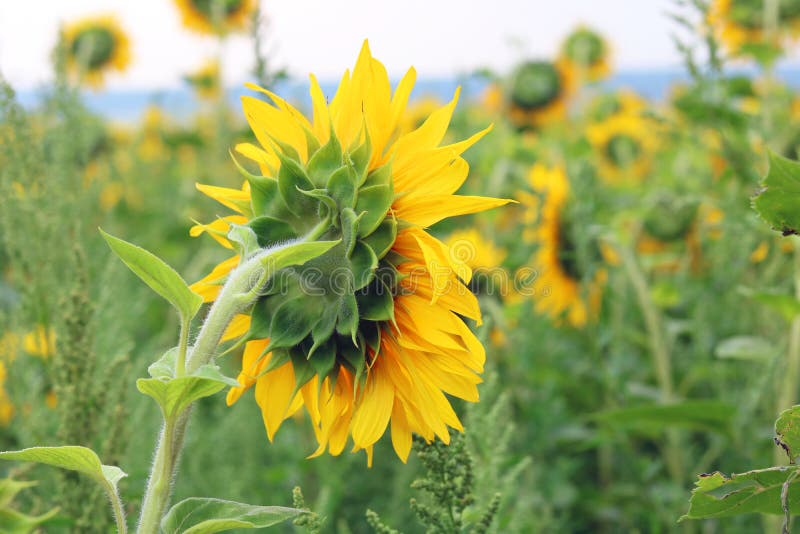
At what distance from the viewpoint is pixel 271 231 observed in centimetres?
79

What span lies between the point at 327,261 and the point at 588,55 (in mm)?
3884

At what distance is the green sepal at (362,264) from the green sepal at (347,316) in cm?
1

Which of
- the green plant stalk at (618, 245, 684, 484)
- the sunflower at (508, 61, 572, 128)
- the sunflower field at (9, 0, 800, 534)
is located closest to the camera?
the sunflower field at (9, 0, 800, 534)

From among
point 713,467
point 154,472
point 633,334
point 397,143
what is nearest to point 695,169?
point 633,334

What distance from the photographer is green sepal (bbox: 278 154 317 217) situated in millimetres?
793

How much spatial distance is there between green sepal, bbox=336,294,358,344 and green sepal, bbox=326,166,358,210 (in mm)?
87

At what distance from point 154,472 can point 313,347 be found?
17 centimetres

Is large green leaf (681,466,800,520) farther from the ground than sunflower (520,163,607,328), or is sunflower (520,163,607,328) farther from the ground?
sunflower (520,163,607,328)

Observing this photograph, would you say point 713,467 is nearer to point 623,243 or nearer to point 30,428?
point 623,243

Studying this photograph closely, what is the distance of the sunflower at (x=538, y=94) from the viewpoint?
13.2 ft

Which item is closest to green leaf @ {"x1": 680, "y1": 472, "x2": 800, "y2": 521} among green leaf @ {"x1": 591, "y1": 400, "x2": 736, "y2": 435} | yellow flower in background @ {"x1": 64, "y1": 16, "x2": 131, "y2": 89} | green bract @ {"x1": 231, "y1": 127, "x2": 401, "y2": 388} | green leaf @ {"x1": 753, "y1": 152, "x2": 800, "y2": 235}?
green leaf @ {"x1": 753, "y1": 152, "x2": 800, "y2": 235}

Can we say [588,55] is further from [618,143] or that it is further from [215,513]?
[215,513]

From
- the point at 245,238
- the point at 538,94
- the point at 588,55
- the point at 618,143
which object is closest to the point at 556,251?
the point at 618,143

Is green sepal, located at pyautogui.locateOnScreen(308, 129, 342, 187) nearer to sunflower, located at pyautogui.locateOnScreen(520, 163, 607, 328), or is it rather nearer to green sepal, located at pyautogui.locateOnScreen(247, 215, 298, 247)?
green sepal, located at pyautogui.locateOnScreen(247, 215, 298, 247)
